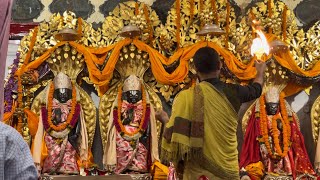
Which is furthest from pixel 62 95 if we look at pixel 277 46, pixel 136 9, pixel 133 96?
pixel 277 46

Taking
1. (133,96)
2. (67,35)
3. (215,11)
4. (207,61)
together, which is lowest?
(133,96)

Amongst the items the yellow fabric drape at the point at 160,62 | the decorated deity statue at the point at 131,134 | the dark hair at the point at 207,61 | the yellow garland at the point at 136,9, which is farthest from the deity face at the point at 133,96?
the dark hair at the point at 207,61

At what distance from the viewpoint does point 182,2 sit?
795 centimetres

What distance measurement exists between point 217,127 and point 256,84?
0.37 m

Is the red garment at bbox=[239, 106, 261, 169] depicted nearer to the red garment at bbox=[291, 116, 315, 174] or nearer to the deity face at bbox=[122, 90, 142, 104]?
the red garment at bbox=[291, 116, 315, 174]

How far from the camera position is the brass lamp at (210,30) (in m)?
7.41

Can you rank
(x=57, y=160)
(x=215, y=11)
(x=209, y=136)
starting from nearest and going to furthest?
(x=209, y=136)
(x=57, y=160)
(x=215, y=11)

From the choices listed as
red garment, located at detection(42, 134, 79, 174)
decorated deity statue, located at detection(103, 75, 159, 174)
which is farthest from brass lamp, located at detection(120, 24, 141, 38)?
red garment, located at detection(42, 134, 79, 174)

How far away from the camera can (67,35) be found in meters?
7.57

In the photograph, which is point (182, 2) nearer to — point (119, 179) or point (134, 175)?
point (134, 175)

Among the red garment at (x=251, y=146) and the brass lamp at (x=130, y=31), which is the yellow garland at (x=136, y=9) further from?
the red garment at (x=251, y=146)

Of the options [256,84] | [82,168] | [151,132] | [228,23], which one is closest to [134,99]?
[151,132]

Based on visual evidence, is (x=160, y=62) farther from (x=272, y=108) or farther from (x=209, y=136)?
(x=209, y=136)

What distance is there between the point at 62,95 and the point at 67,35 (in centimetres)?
65
